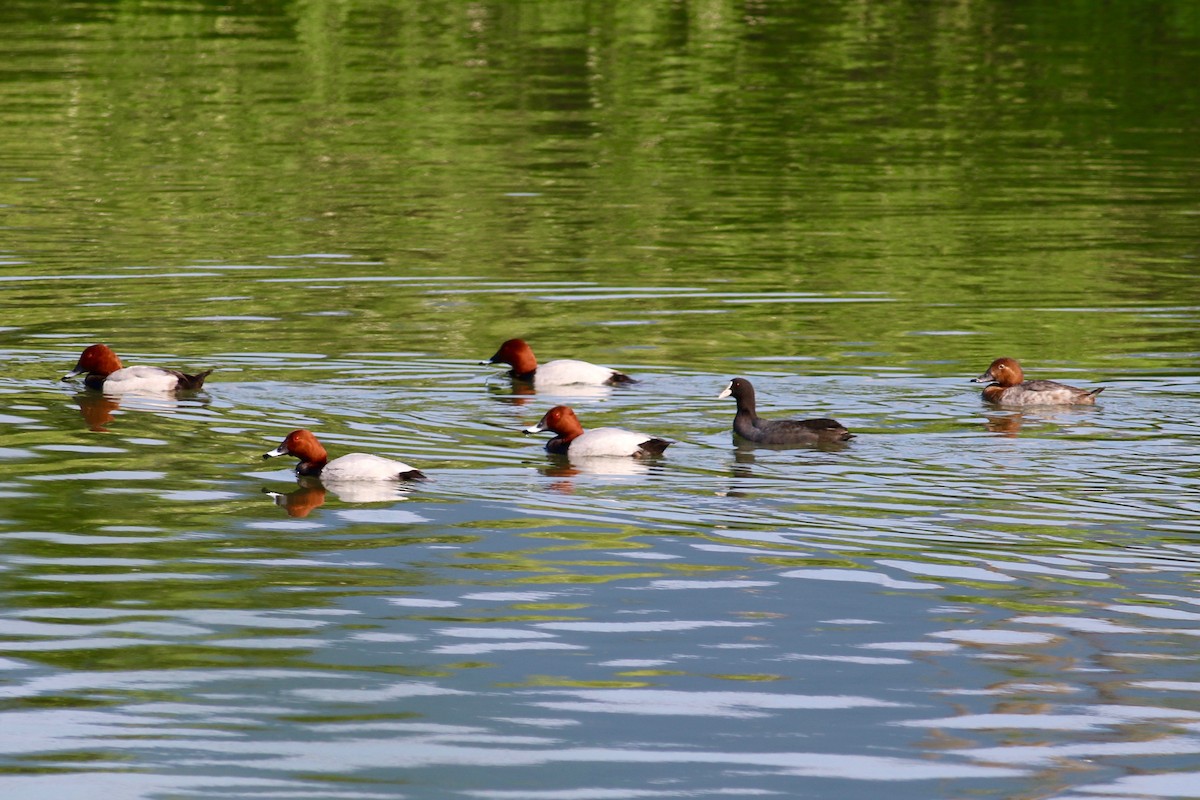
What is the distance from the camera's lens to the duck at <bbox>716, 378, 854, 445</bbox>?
1656 centimetres

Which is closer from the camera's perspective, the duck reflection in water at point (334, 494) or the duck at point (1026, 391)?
the duck reflection in water at point (334, 494)

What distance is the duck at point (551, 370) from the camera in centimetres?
1989

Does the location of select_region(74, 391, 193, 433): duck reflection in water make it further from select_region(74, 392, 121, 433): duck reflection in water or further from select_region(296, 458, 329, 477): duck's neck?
select_region(296, 458, 329, 477): duck's neck

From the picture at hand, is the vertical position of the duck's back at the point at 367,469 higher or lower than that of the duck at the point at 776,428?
lower

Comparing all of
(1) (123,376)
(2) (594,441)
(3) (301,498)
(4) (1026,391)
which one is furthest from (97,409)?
(4) (1026,391)

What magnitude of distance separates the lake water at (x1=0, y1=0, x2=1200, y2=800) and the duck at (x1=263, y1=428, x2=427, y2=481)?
27 centimetres

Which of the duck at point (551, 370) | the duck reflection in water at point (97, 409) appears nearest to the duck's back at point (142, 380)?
the duck reflection in water at point (97, 409)

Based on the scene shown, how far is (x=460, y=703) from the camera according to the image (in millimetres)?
10734

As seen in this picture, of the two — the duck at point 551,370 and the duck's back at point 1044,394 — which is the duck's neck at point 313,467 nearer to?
the duck at point 551,370

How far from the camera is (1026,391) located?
1833cm

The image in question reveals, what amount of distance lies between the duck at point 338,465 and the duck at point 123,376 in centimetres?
319

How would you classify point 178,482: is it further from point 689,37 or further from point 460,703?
point 689,37

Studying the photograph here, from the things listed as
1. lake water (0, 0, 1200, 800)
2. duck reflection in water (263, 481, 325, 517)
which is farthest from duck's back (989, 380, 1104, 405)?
duck reflection in water (263, 481, 325, 517)

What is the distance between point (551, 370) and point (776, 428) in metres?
3.89
